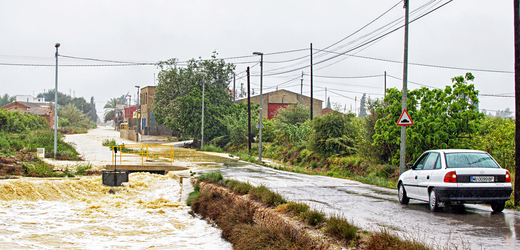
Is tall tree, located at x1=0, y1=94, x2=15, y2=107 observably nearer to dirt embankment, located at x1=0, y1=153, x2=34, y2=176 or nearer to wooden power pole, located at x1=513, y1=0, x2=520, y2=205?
dirt embankment, located at x1=0, y1=153, x2=34, y2=176

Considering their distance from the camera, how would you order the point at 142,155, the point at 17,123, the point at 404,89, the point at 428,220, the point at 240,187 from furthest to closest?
Answer: the point at 17,123 → the point at 142,155 → the point at 404,89 → the point at 240,187 → the point at 428,220

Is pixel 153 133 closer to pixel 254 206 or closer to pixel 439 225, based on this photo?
pixel 254 206

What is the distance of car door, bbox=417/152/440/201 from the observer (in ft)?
32.4

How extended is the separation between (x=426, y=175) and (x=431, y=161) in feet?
1.35

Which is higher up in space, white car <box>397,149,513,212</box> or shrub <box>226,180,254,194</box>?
white car <box>397,149,513,212</box>

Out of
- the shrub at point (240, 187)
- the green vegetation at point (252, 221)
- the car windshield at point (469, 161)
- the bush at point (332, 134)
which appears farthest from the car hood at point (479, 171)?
the bush at point (332, 134)

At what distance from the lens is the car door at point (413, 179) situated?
10.5m

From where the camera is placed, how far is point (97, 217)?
14391 millimetres

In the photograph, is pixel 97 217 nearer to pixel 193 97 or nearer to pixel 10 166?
pixel 10 166

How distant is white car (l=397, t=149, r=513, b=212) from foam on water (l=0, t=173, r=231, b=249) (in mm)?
5159

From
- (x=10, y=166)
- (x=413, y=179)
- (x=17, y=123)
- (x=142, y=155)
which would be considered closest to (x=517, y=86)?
(x=413, y=179)

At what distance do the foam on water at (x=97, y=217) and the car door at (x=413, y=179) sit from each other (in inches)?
191

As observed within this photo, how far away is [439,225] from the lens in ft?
26.8

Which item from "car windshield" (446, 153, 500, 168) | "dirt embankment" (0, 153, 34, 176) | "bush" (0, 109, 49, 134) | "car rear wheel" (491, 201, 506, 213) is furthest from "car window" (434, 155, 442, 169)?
"bush" (0, 109, 49, 134)
